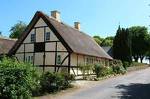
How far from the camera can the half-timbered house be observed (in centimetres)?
3503

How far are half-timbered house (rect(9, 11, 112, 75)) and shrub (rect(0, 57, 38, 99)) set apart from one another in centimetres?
1574

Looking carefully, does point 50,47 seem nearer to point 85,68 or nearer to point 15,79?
point 85,68

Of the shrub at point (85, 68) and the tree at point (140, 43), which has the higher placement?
the tree at point (140, 43)

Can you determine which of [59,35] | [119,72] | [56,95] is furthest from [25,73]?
[119,72]

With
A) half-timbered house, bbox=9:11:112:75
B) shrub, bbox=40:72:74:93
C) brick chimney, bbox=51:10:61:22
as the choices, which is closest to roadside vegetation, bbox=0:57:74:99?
shrub, bbox=40:72:74:93

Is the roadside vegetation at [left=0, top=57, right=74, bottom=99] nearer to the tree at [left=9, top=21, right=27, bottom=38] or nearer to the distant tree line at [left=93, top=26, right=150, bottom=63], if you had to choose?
the distant tree line at [left=93, top=26, right=150, bottom=63]

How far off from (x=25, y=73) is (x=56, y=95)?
4.60 meters

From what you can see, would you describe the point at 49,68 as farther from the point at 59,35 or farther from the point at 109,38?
the point at 109,38

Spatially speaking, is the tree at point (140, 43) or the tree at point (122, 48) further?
the tree at point (140, 43)

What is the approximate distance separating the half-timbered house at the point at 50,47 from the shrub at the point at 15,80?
1574 cm

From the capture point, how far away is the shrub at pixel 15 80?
1747 centimetres

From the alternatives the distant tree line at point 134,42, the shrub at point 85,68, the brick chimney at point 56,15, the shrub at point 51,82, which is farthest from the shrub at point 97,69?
the distant tree line at point 134,42

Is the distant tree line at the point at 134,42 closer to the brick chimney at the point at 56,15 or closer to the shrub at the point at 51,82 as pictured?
the brick chimney at the point at 56,15

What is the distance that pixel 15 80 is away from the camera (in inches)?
700
